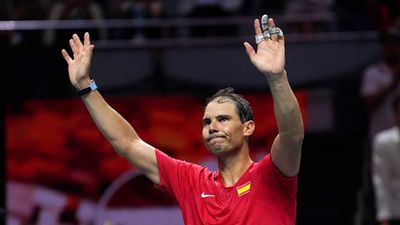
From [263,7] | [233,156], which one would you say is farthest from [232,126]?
[263,7]

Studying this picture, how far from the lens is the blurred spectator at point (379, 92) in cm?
1041

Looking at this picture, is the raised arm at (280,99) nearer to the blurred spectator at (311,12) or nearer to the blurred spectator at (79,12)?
the blurred spectator at (79,12)

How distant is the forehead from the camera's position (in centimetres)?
577

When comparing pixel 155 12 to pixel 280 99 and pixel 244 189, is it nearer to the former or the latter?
pixel 244 189

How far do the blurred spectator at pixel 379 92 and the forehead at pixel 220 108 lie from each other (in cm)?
484

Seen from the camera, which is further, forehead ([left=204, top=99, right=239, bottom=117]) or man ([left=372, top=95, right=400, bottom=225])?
man ([left=372, top=95, right=400, bottom=225])

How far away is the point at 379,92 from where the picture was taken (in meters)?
10.4

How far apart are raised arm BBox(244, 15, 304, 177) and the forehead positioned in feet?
1.45

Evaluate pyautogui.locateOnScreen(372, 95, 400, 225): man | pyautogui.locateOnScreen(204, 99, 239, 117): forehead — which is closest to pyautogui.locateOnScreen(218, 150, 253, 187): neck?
pyautogui.locateOnScreen(204, 99, 239, 117): forehead

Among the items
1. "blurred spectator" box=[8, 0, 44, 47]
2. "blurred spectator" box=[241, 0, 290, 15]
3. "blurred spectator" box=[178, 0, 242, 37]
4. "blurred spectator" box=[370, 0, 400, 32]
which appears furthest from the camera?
"blurred spectator" box=[241, 0, 290, 15]

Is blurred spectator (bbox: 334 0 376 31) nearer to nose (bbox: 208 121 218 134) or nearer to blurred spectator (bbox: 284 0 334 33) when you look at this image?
blurred spectator (bbox: 284 0 334 33)

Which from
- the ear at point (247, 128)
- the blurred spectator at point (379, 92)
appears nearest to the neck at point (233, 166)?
the ear at point (247, 128)

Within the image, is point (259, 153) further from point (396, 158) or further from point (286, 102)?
point (286, 102)

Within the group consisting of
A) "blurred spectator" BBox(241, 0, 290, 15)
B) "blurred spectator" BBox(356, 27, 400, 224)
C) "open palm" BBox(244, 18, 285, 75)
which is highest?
"blurred spectator" BBox(241, 0, 290, 15)
